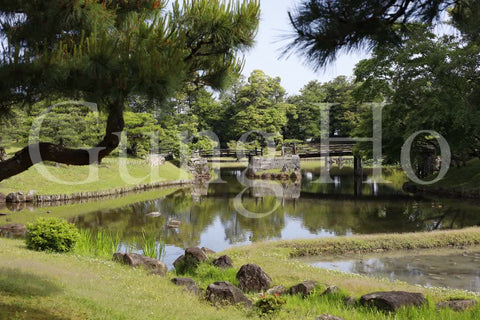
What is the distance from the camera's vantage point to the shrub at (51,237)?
10.7 m

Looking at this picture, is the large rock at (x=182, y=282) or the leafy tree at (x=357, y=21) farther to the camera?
the large rock at (x=182, y=282)

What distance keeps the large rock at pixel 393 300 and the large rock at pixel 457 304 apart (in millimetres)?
308

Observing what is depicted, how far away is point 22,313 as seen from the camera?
16.5 ft

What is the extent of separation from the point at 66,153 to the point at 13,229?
1203 centimetres

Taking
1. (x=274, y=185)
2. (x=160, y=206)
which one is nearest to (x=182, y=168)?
(x=274, y=185)

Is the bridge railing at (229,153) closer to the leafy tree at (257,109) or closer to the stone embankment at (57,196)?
the leafy tree at (257,109)

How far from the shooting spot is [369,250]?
13.3m

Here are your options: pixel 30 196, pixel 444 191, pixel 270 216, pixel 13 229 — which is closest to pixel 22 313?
pixel 13 229

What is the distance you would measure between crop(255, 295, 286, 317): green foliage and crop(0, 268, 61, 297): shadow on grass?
3.17 m

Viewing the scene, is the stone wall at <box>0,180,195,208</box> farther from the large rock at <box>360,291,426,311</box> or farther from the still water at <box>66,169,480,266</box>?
the large rock at <box>360,291,426,311</box>

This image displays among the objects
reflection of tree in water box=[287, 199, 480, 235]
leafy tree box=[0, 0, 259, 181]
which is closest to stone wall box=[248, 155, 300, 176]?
reflection of tree in water box=[287, 199, 480, 235]

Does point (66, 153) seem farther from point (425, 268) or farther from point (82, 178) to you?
point (82, 178)

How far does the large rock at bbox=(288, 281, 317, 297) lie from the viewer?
8172mm

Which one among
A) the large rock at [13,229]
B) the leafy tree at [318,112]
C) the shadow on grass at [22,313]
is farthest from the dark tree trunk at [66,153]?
the leafy tree at [318,112]
